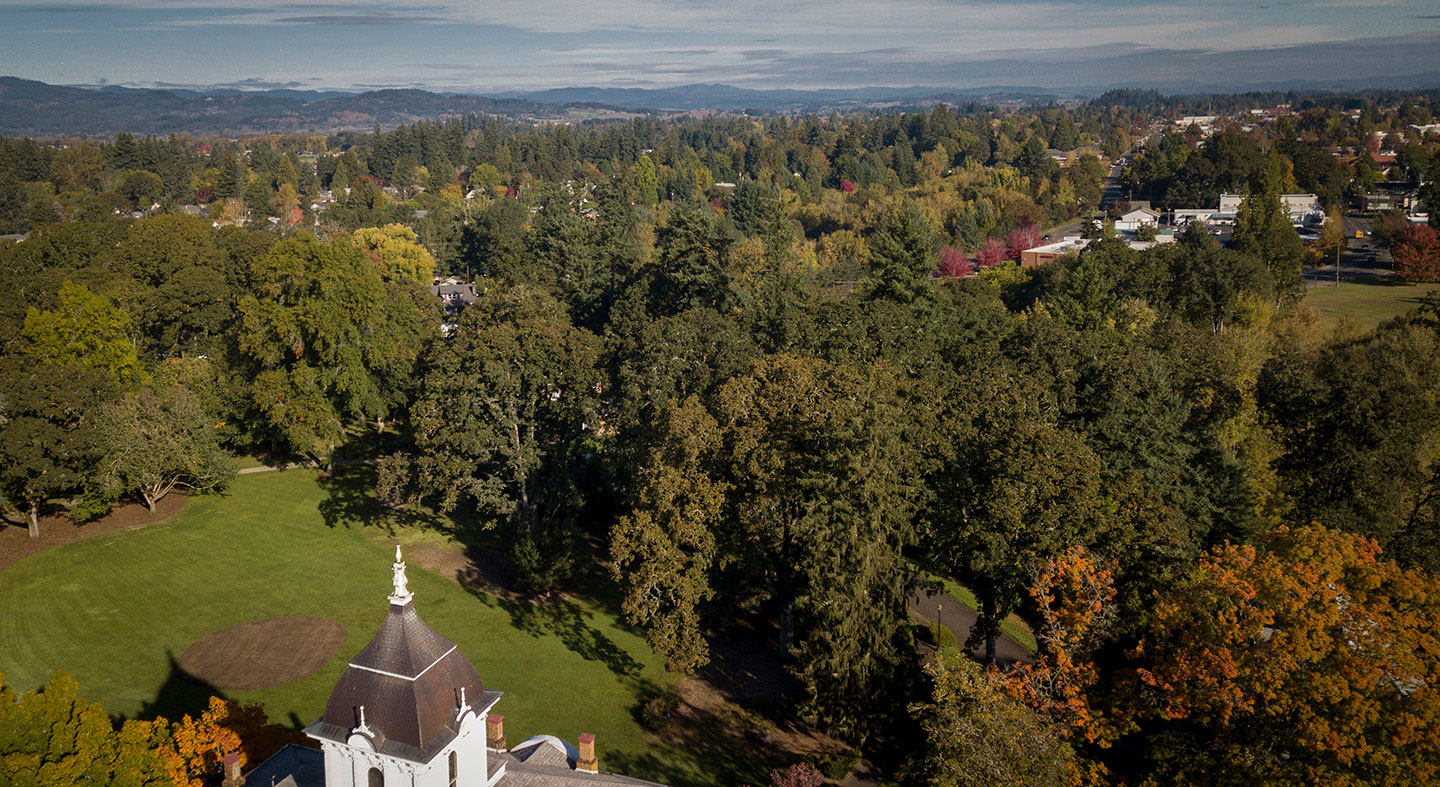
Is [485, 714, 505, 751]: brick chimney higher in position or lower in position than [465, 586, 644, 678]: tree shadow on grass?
higher

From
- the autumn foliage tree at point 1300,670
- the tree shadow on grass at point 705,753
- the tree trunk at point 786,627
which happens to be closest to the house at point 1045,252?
the tree trunk at point 786,627

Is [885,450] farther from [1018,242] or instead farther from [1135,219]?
[1135,219]

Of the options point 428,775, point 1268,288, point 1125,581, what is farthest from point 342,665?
point 1268,288

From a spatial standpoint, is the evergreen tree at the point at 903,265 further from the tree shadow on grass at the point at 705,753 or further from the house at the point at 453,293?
the house at the point at 453,293

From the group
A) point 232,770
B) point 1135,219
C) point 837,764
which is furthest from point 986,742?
point 1135,219

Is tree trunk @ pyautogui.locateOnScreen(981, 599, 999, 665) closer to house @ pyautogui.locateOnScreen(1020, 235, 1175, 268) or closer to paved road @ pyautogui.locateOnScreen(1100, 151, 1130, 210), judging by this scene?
house @ pyautogui.locateOnScreen(1020, 235, 1175, 268)

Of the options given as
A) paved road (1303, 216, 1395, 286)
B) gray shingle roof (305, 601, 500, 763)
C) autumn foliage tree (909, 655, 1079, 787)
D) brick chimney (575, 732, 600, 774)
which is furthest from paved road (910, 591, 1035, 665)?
paved road (1303, 216, 1395, 286)
